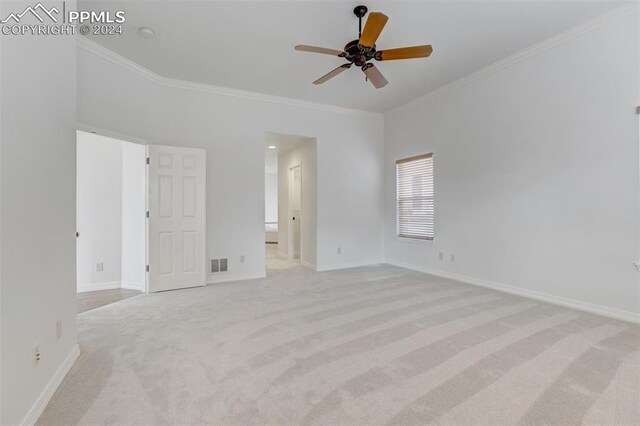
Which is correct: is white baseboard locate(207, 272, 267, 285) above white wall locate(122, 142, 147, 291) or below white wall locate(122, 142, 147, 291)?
below

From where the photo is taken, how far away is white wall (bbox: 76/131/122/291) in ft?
13.9

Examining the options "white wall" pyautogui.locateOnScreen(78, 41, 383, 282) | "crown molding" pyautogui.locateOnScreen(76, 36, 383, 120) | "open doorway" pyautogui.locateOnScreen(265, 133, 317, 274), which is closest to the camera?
"crown molding" pyautogui.locateOnScreen(76, 36, 383, 120)

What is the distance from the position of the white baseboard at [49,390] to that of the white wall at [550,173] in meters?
4.71

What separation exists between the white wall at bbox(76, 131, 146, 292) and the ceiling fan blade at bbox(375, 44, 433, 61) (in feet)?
11.3

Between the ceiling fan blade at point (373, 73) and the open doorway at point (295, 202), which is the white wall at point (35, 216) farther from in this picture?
the open doorway at point (295, 202)

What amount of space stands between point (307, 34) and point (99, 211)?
3853mm

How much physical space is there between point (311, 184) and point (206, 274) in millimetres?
2512

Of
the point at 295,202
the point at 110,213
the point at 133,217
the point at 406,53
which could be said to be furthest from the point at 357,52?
the point at 295,202

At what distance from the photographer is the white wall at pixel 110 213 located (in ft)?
13.9

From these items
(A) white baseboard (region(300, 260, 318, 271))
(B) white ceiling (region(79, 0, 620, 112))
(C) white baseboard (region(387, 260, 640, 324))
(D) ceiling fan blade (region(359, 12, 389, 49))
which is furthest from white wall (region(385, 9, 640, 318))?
(D) ceiling fan blade (region(359, 12, 389, 49))

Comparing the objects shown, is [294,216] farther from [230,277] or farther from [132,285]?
[132,285]

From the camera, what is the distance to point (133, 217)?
171 inches

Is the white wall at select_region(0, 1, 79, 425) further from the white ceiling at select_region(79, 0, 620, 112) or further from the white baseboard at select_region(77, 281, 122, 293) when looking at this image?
the white baseboard at select_region(77, 281, 122, 293)

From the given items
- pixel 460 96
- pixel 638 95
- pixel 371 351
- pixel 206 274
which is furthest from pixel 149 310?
pixel 638 95
